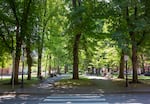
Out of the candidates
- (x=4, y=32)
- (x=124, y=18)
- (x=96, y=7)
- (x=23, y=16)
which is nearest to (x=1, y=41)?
(x=4, y=32)

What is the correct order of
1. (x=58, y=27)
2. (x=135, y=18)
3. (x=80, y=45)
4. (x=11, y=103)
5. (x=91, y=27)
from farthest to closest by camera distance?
1. (x=58, y=27)
2. (x=80, y=45)
3. (x=91, y=27)
4. (x=135, y=18)
5. (x=11, y=103)

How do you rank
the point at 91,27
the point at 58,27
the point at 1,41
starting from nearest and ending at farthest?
the point at 91,27 < the point at 1,41 < the point at 58,27

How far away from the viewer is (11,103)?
1534 cm

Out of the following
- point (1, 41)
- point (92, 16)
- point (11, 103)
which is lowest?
point (11, 103)

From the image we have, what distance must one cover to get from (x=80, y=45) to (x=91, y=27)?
9.49 metres

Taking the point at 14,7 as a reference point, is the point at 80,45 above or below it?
below

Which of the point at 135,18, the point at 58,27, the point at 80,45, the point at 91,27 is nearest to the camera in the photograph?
the point at 135,18

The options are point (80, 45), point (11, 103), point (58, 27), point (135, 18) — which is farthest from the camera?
point (58, 27)

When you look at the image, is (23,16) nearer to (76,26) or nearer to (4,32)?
(4,32)

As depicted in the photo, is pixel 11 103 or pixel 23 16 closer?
pixel 11 103

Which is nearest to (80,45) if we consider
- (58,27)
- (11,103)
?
(58,27)

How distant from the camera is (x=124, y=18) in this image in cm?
2667

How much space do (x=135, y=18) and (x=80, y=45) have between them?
12.3 m

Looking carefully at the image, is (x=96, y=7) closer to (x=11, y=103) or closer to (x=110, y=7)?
(x=110, y=7)
